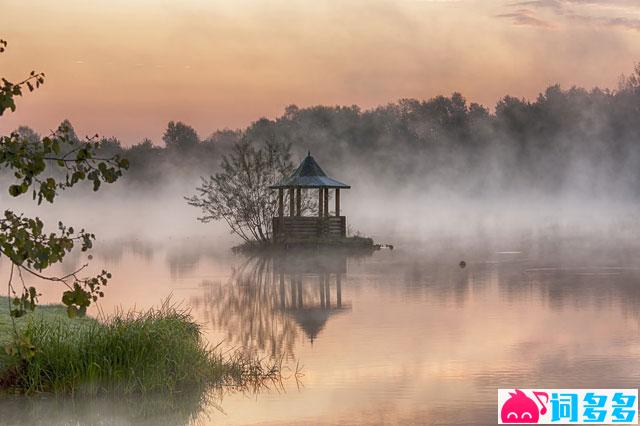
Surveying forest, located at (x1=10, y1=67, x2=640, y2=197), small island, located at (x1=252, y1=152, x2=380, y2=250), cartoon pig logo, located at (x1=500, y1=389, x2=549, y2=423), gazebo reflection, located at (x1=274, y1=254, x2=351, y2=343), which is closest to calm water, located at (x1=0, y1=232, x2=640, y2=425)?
gazebo reflection, located at (x1=274, y1=254, x2=351, y2=343)

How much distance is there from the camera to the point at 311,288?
2947 cm

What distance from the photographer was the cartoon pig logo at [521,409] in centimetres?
1229

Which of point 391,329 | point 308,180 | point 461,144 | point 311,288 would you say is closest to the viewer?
point 391,329

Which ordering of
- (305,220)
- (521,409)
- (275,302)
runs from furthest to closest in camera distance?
(305,220)
(275,302)
(521,409)

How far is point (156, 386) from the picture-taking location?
13531mm

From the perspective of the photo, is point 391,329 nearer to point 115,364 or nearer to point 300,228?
point 115,364

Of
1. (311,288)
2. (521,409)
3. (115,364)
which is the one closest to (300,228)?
(311,288)

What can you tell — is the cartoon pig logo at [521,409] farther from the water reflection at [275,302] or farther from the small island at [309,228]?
the small island at [309,228]

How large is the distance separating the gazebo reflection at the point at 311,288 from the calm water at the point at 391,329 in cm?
5

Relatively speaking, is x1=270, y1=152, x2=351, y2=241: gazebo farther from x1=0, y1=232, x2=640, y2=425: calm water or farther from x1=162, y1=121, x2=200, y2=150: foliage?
x1=162, y1=121, x2=200, y2=150: foliage

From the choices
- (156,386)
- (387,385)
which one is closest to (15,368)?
(156,386)

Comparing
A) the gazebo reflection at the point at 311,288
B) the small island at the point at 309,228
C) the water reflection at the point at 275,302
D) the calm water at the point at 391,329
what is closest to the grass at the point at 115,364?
the calm water at the point at 391,329

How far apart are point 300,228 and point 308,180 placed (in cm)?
236

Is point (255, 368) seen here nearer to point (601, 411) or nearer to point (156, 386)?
point (156, 386)
